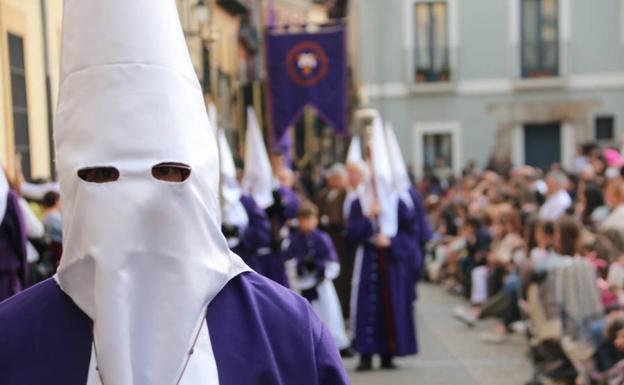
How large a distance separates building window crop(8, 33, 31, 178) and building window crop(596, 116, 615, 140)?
23674 millimetres

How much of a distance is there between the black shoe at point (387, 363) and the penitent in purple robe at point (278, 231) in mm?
1200

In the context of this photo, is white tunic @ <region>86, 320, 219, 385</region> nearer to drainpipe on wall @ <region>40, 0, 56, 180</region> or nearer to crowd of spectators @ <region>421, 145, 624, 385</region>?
crowd of spectators @ <region>421, 145, 624, 385</region>

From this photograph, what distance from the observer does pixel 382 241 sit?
31.6 ft

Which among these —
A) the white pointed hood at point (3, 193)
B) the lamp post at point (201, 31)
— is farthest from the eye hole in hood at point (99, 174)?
the lamp post at point (201, 31)

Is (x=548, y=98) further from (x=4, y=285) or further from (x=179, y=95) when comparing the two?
(x=179, y=95)

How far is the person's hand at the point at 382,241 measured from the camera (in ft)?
31.6

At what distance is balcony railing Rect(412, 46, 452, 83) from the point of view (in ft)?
100

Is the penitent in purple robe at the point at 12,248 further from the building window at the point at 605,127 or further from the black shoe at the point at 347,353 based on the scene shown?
the building window at the point at 605,127

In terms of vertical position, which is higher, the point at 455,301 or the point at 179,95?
the point at 179,95

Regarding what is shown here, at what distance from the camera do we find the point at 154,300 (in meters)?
2.52

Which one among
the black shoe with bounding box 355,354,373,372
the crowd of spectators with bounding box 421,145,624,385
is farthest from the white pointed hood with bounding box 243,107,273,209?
the crowd of spectators with bounding box 421,145,624,385

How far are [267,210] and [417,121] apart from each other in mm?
20449

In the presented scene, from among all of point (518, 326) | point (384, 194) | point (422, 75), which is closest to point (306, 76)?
point (518, 326)

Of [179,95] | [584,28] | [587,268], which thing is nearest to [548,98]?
[584,28]
